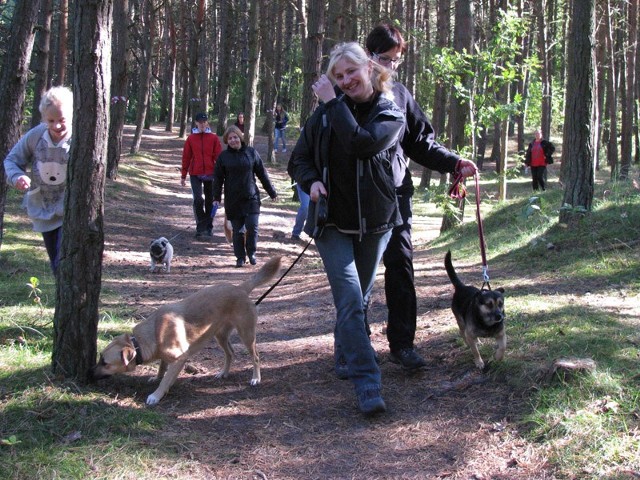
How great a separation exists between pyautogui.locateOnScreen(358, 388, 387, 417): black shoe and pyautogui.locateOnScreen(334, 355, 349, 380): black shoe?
2.33 feet

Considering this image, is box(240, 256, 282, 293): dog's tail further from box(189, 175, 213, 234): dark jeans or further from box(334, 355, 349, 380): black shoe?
box(189, 175, 213, 234): dark jeans

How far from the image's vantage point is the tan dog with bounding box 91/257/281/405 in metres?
4.38

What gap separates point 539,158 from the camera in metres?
21.3

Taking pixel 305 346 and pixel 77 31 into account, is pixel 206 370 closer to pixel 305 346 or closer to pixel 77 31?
pixel 305 346

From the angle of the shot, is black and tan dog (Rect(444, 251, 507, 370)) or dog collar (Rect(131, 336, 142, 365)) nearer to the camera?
dog collar (Rect(131, 336, 142, 365))

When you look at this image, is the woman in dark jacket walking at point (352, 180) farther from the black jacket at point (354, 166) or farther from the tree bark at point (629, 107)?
the tree bark at point (629, 107)

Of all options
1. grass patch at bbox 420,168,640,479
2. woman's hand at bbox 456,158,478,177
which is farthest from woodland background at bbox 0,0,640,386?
woman's hand at bbox 456,158,478,177

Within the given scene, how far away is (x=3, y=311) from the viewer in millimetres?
6117

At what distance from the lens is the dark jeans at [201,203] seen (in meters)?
13.4

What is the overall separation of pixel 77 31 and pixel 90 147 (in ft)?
2.40

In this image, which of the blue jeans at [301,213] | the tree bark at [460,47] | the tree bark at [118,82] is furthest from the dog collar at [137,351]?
the tree bark at [118,82]

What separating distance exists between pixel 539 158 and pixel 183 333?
62.0 ft

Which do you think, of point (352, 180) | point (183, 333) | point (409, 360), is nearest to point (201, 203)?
point (183, 333)

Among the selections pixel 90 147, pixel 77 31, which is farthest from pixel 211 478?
pixel 77 31
